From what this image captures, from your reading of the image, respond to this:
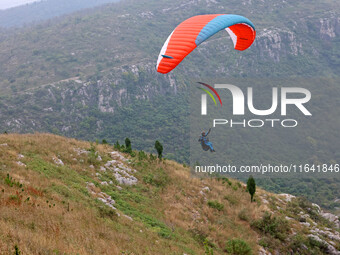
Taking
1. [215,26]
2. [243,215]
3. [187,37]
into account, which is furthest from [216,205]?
[215,26]

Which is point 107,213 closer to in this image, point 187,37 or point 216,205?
point 216,205

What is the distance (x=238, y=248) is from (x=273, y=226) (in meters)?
3.51

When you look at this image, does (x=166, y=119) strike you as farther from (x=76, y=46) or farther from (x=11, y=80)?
(x=76, y=46)

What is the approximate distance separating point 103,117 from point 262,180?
134ft

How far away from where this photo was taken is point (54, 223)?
7199mm

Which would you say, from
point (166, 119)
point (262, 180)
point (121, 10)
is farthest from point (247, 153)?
point (121, 10)

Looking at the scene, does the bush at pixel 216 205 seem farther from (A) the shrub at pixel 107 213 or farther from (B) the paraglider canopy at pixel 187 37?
(B) the paraglider canopy at pixel 187 37

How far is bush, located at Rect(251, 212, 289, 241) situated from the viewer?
45.7 ft

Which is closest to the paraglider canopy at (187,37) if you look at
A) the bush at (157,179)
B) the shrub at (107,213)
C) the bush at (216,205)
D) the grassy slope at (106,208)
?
the bush at (157,179)

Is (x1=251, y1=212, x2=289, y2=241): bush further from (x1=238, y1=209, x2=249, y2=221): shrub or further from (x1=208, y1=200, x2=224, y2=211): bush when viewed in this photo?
(x1=208, y1=200, x2=224, y2=211): bush

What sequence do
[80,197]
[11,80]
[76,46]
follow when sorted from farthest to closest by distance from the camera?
[76,46]
[11,80]
[80,197]

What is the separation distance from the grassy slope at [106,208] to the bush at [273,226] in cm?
30

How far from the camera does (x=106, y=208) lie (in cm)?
966

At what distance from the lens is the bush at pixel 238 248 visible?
452 inches
